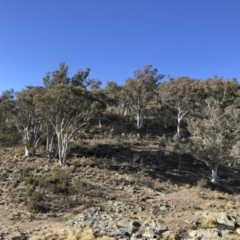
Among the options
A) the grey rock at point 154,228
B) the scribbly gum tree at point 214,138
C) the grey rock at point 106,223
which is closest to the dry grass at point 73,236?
the grey rock at point 106,223

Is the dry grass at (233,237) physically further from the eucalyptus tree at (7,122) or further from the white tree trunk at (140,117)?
Result: the white tree trunk at (140,117)

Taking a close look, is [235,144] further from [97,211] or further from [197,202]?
[97,211]

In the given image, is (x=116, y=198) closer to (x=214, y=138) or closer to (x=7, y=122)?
(x=214, y=138)

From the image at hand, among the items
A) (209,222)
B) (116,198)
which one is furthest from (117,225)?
(116,198)

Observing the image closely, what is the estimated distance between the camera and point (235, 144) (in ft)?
82.6

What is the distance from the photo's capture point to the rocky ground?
15481 millimetres

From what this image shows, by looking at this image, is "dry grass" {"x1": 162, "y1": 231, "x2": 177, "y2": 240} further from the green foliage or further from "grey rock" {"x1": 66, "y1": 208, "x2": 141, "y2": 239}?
the green foliage

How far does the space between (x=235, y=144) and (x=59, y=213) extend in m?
15.8

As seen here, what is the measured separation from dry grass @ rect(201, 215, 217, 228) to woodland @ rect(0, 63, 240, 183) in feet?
30.2

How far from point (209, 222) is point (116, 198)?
24.3ft

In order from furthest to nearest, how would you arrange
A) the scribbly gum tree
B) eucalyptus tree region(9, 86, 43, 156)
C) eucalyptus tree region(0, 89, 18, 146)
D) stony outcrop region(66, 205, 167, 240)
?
1. eucalyptus tree region(0, 89, 18, 146)
2. eucalyptus tree region(9, 86, 43, 156)
3. the scribbly gum tree
4. stony outcrop region(66, 205, 167, 240)

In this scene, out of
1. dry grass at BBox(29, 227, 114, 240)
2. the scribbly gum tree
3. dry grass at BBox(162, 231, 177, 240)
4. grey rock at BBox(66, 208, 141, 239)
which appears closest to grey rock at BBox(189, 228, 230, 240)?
dry grass at BBox(162, 231, 177, 240)

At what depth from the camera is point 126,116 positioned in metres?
49.7

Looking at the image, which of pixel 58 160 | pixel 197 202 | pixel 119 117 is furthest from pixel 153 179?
pixel 119 117
